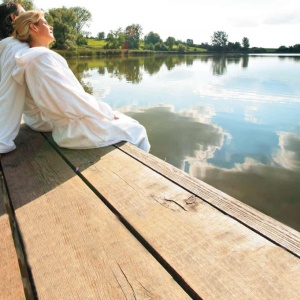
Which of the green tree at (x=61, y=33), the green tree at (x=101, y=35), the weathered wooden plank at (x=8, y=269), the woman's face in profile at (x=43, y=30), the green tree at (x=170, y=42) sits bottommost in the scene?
the weathered wooden plank at (x=8, y=269)

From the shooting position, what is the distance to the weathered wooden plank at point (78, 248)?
0.96 metres

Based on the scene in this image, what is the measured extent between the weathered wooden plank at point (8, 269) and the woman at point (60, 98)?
1128 millimetres

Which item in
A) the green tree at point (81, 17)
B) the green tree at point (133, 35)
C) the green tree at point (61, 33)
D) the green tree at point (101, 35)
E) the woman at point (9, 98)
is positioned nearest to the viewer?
the woman at point (9, 98)

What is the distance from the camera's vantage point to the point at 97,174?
73.6 inches

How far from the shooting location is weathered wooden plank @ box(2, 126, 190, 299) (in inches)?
37.9

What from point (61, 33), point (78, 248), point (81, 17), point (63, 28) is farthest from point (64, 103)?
point (81, 17)

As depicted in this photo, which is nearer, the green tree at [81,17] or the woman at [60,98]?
the woman at [60,98]

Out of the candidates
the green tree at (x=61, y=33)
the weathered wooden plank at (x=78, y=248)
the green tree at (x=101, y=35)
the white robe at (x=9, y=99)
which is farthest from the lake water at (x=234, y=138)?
the green tree at (x=101, y=35)

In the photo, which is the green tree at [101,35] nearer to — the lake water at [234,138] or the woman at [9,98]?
the lake water at [234,138]

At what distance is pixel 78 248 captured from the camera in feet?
3.82

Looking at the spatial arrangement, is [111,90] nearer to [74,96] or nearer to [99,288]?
[74,96]

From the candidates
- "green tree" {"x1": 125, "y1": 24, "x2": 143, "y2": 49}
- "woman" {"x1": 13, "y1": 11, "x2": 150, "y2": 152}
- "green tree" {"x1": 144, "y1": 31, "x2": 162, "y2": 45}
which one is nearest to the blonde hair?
"woman" {"x1": 13, "y1": 11, "x2": 150, "y2": 152}

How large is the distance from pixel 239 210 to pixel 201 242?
0.30 meters

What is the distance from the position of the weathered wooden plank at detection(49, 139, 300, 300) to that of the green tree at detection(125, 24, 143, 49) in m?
87.3
